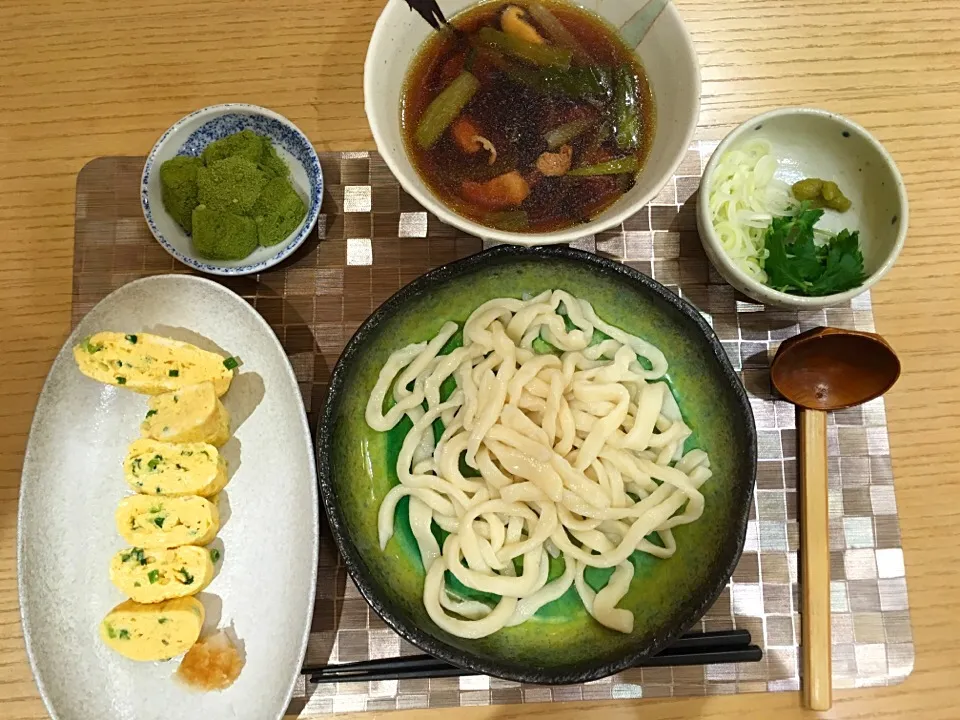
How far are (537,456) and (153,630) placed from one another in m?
1.12

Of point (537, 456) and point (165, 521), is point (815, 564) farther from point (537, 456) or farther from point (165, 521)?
point (165, 521)

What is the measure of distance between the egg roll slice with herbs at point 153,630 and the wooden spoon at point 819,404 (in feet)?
5.54

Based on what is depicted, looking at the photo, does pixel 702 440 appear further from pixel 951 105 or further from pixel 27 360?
pixel 27 360

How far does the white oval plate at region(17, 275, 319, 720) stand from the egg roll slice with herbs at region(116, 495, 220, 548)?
4.5 inches

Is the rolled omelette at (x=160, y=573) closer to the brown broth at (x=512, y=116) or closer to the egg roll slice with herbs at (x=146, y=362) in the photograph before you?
the egg roll slice with herbs at (x=146, y=362)

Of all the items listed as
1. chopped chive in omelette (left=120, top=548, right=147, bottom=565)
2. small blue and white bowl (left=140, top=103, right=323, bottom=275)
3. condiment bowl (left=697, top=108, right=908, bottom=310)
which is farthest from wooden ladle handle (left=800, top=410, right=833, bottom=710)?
chopped chive in omelette (left=120, top=548, right=147, bottom=565)

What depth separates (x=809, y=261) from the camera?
1773mm

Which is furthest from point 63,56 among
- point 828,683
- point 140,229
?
point 828,683

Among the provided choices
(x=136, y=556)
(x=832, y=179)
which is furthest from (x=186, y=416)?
(x=832, y=179)

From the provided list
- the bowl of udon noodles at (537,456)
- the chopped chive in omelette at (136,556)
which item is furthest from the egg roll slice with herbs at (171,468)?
the bowl of udon noodles at (537,456)

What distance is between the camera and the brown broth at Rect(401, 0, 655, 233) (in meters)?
1.68

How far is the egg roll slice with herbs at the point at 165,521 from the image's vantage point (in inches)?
69.9

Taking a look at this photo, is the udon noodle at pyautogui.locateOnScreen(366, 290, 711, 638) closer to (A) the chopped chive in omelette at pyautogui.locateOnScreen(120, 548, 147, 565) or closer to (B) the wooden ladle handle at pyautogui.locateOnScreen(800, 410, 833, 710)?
(B) the wooden ladle handle at pyautogui.locateOnScreen(800, 410, 833, 710)

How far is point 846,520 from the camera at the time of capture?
1938mm
